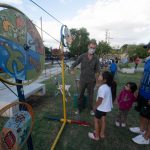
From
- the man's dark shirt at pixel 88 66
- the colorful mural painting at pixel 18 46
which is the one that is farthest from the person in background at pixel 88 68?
the colorful mural painting at pixel 18 46

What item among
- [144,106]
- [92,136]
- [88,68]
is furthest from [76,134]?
[88,68]

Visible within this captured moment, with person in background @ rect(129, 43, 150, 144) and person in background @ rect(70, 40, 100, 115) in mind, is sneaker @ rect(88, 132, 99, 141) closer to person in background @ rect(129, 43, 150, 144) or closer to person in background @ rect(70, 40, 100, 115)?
person in background @ rect(129, 43, 150, 144)

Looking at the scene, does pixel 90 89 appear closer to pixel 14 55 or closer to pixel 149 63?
pixel 149 63

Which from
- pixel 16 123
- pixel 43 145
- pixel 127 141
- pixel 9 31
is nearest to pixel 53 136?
pixel 43 145

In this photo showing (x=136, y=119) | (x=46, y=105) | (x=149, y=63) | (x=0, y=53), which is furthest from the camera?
(x=46, y=105)

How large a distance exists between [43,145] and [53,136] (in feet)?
1.17

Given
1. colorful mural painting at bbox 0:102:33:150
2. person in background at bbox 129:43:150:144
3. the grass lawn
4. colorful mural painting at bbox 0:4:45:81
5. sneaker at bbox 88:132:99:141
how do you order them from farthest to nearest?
1. sneaker at bbox 88:132:99:141
2. the grass lawn
3. person in background at bbox 129:43:150:144
4. colorful mural painting at bbox 0:102:33:150
5. colorful mural painting at bbox 0:4:45:81

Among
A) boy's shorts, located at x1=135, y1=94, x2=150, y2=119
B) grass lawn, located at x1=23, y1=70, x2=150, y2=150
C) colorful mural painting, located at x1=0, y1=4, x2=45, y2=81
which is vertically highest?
colorful mural painting, located at x1=0, y1=4, x2=45, y2=81

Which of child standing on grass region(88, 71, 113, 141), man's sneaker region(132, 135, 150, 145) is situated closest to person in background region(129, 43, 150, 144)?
man's sneaker region(132, 135, 150, 145)

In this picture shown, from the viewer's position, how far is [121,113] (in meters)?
3.96

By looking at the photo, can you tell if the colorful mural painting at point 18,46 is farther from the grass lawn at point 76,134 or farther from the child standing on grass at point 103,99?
the grass lawn at point 76,134

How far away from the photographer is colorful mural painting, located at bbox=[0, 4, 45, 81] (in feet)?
5.59

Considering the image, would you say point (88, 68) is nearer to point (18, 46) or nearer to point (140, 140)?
point (140, 140)

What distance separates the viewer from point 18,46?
191cm
